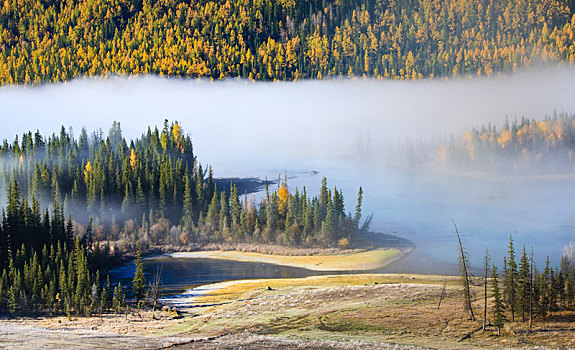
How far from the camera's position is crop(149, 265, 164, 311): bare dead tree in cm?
12167

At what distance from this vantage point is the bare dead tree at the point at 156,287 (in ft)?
399

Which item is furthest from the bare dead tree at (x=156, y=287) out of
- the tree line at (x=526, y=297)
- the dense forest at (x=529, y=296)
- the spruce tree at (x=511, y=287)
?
the spruce tree at (x=511, y=287)

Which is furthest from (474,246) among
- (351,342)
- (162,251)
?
(351,342)

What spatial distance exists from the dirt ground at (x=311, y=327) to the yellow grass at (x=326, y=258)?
36.7 m

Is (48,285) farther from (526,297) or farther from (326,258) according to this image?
(526,297)

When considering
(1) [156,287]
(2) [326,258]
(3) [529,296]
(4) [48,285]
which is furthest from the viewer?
(2) [326,258]

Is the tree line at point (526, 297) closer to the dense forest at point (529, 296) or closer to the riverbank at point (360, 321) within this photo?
the dense forest at point (529, 296)

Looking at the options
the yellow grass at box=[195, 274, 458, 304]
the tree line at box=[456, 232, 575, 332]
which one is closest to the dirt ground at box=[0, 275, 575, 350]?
the tree line at box=[456, 232, 575, 332]

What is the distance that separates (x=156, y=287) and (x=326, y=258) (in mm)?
60762

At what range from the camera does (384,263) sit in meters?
170

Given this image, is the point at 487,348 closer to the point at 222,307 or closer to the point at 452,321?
the point at 452,321

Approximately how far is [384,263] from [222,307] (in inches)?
2269

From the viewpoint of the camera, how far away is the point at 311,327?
104562 millimetres

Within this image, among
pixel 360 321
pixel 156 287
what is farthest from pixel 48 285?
pixel 360 321
